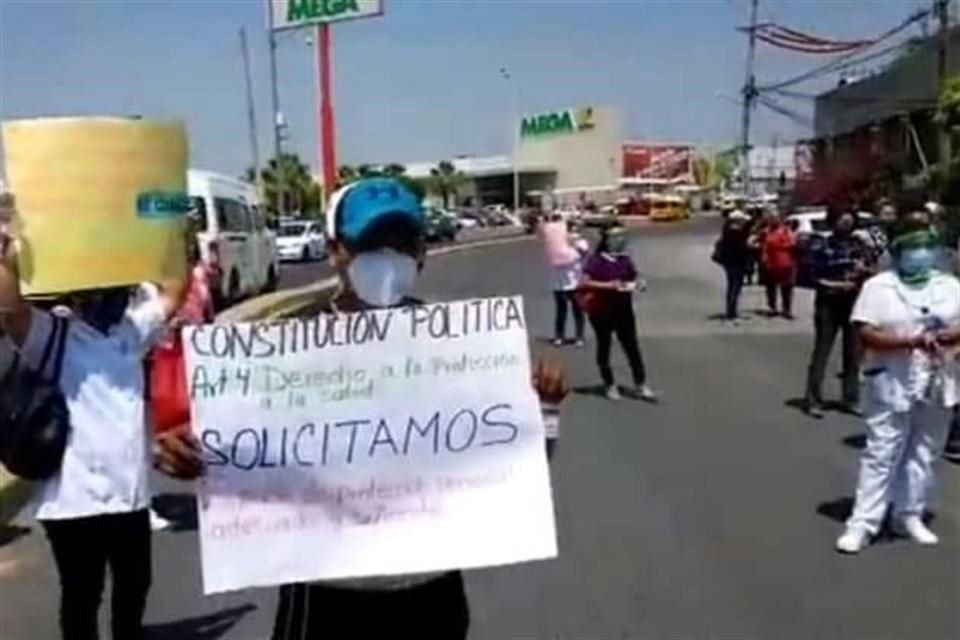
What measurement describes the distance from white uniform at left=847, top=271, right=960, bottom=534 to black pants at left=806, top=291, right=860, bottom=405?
15.2 ft

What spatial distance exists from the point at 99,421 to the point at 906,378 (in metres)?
4.16

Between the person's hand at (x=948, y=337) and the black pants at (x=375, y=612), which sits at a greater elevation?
the black pants at (x=375, y=612)

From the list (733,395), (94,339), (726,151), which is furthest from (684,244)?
(726,151)

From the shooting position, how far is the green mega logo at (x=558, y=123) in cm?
11950

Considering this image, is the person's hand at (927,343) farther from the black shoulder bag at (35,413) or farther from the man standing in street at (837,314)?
the man standing in street at (837,314)

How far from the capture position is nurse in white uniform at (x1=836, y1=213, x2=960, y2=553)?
7.72 meters

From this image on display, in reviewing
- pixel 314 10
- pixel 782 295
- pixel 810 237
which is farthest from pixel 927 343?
pixel 810 237

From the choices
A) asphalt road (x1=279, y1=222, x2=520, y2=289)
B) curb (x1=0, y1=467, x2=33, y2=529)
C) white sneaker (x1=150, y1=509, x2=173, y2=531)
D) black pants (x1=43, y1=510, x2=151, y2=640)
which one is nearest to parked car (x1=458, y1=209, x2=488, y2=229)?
asphalt road (x1=279, y1=222, x2=520, y2=289)

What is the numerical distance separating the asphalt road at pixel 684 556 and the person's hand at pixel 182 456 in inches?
125

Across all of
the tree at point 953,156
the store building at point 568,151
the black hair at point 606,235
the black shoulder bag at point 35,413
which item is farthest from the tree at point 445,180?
the black shoulder bag at point 35,413

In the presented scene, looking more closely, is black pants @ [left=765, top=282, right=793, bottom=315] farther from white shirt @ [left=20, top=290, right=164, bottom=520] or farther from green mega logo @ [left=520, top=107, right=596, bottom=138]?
green mega logo @ [left=520, top=107, right=596, bottom=138]

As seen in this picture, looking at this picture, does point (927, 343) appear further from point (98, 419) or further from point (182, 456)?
point (182, 456)

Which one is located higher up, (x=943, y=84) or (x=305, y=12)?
(x=305, y=12)

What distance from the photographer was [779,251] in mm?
22719
